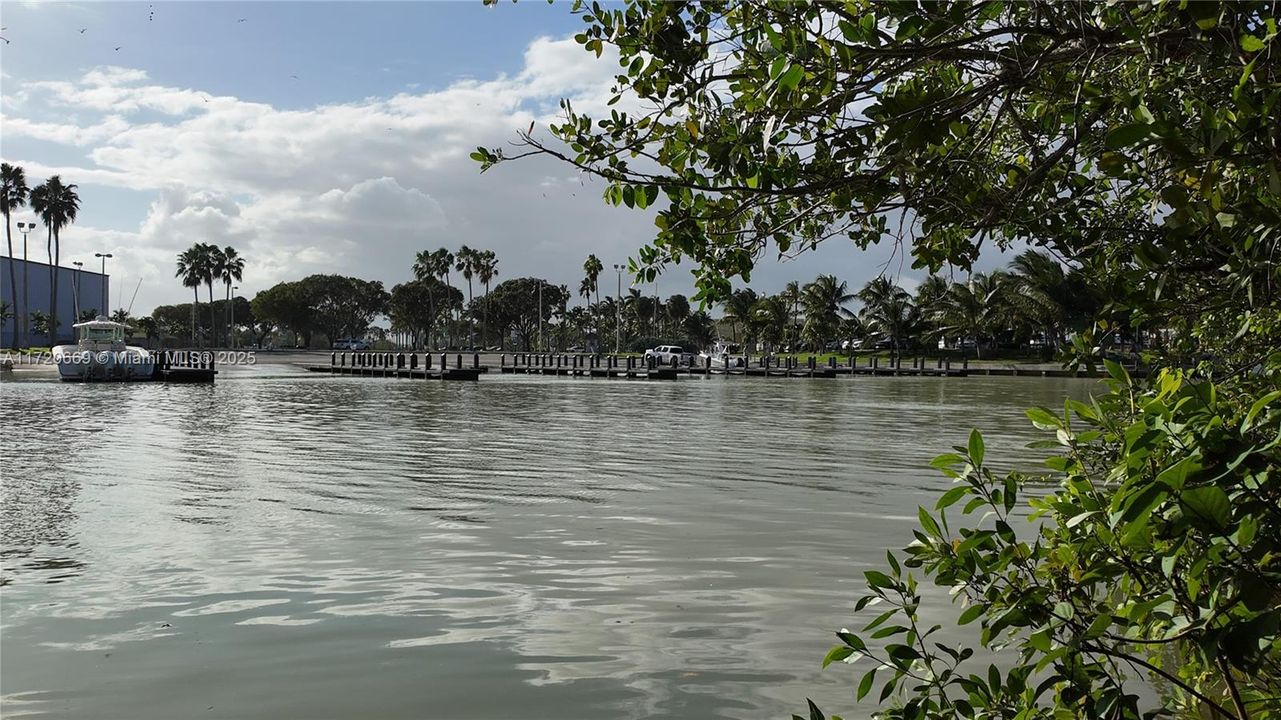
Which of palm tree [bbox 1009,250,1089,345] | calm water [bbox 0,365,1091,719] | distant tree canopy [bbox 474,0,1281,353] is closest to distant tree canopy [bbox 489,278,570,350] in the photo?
palm tree [bbox 1009,250,1089,345]

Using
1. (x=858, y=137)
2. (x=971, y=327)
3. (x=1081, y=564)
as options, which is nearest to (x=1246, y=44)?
(x=1081, y=564)

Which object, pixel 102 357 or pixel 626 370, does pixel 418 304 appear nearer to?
pixel 626 370

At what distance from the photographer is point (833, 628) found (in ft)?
20.5

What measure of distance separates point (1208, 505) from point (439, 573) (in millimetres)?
6755

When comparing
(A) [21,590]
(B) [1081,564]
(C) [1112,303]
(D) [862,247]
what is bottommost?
(A) [21,590]

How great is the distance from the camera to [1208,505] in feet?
6.48

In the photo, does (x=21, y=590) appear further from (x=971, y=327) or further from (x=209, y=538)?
Answer: (x=971, y=327)

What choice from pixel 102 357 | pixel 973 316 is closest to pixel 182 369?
pixel 102 357

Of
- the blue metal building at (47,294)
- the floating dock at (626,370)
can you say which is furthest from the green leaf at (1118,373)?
the blue metal building at (47,294)

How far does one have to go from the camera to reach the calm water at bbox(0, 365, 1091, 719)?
5.24 m

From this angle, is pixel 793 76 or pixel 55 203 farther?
pixel 55 203

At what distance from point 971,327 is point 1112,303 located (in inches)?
2977

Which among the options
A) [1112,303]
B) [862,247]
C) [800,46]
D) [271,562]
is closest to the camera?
[800,46]

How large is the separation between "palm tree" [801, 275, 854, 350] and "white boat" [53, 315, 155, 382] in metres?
60.0
